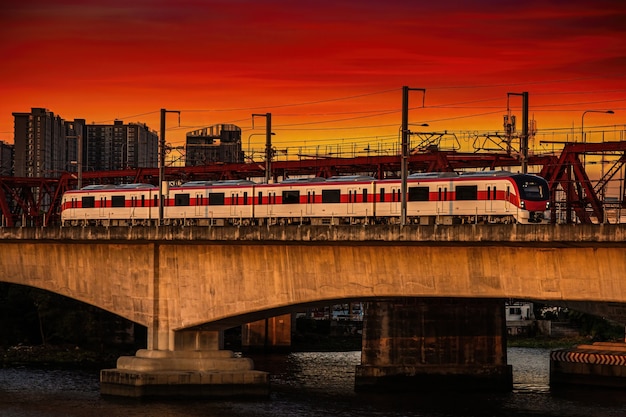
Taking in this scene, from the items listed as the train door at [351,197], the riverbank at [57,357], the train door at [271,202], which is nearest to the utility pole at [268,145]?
the train door at [271,202]

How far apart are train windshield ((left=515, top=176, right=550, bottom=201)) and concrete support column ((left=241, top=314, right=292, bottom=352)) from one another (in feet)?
164

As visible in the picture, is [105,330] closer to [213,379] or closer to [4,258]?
[4,258]

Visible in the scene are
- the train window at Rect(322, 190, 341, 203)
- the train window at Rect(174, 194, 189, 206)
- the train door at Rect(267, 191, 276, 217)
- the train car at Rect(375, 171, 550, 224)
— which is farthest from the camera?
the train window at Rect(174, 194, 189, 206)

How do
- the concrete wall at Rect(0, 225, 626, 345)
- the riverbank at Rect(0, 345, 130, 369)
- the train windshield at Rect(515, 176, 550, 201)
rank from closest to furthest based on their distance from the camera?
the concrete wall at Rect(0, 225, 626, 345), the train windshield at Rect(515, 176, 550, 201), the riverbank at Rect(0, 345, 130, 369)

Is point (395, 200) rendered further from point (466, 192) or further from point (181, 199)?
point (181, 199)

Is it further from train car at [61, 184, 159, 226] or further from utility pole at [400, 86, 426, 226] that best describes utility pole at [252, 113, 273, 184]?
utility pole at [400, 86, 426, 226]

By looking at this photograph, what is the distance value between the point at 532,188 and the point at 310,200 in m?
15.4

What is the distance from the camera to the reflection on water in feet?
214

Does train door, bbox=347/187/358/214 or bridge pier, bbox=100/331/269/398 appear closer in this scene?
bridge pier, bbox=100/331/269/398

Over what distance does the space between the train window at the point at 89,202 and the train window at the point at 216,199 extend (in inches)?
525

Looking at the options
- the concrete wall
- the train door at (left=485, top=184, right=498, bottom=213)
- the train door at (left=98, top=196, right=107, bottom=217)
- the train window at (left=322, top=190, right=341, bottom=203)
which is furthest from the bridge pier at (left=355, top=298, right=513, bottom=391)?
the train door at (left=98, top=196, right=107, bottom=217)

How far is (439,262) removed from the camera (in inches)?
2281

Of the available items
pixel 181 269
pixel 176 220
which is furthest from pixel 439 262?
pixel 176 220

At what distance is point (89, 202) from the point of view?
307 feet
